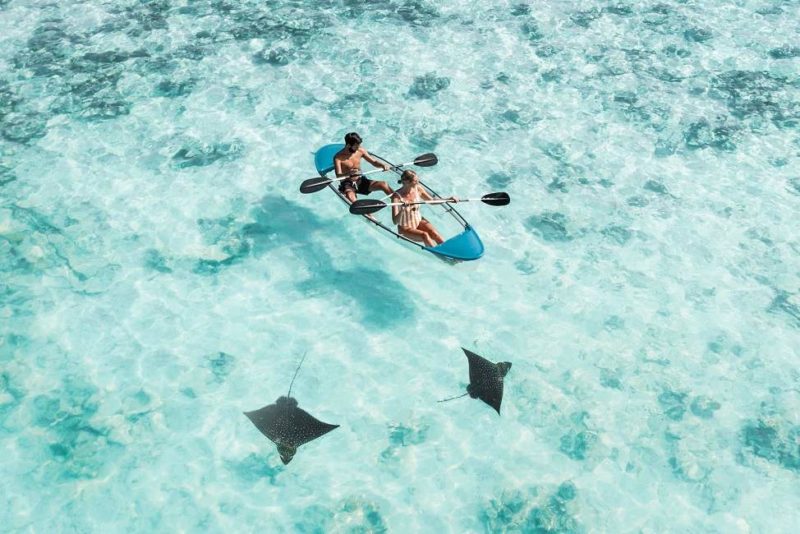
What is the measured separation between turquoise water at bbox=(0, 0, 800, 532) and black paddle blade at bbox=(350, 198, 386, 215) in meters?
1.24

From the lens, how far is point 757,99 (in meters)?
15.7

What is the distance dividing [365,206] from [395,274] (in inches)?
56.4

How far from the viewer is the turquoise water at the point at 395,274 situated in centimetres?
909

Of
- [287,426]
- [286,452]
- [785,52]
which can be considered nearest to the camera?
[286,452]

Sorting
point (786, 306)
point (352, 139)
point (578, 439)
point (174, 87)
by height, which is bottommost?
point (578, 439)

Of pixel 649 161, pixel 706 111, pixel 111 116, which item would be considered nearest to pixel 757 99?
pixel 706 111

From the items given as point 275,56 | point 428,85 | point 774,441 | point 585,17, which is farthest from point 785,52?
point 275,56

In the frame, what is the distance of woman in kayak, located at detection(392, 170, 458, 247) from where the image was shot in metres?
11.1

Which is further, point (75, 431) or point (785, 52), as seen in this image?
point (785, 52)

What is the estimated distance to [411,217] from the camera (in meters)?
11.2

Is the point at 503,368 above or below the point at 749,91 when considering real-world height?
below

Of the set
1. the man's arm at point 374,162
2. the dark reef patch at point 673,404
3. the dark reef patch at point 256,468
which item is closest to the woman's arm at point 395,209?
the man's arm at point 374,162

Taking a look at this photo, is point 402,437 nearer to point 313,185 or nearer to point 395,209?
point 395,209

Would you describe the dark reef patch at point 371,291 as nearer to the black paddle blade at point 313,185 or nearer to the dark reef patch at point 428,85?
the black paddle blade at point 313,185
